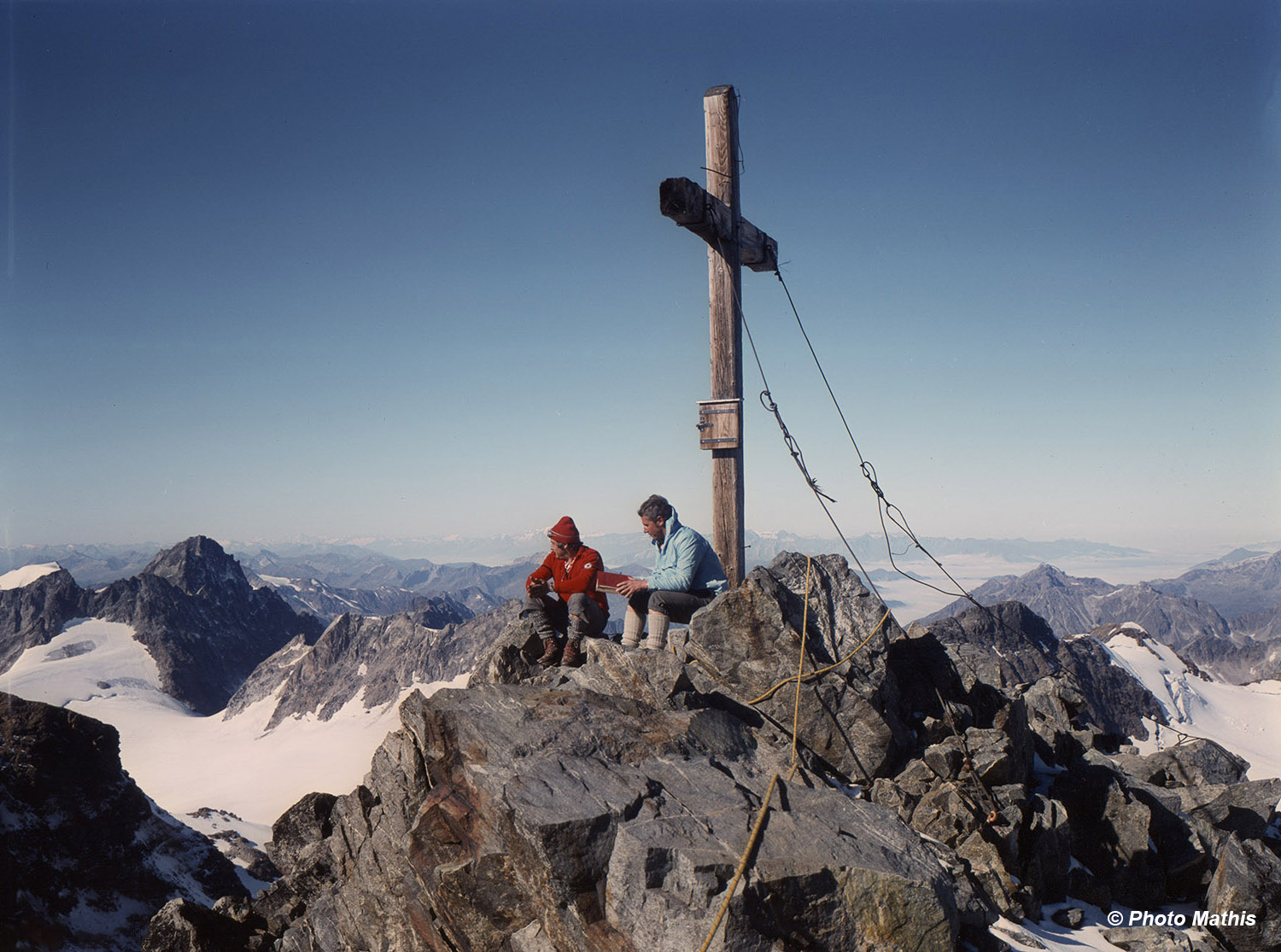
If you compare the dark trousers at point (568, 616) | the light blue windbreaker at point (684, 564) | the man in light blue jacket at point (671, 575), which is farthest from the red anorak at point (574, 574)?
the light blue windbreaker at point (684, 564)

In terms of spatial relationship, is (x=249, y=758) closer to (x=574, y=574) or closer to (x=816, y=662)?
(x=574, y=574)

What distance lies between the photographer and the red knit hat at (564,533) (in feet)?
40.9

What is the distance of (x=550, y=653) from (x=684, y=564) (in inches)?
117

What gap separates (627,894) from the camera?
652cm

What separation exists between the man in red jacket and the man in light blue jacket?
0.62 meters

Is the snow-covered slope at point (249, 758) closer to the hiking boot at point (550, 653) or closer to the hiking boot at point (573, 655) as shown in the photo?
the hiking boot at point (550, 653)

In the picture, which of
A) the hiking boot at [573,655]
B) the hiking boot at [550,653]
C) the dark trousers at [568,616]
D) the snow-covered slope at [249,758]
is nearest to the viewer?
the hiking boot at [573,655]

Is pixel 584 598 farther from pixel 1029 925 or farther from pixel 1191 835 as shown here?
pixel 1191 835

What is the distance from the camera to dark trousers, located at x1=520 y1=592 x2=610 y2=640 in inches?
484

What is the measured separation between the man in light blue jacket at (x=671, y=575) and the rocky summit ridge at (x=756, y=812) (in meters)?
0.45

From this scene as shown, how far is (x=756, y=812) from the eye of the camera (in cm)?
737

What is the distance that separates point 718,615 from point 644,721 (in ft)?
9.48

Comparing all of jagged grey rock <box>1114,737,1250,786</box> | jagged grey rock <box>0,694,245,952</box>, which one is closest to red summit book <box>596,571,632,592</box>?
jagged grey rock <box>1114,737,1250,786</box>

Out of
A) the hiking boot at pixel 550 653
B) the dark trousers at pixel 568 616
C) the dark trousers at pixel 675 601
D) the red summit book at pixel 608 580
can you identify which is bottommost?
the hiking boot at pixel 550 653
